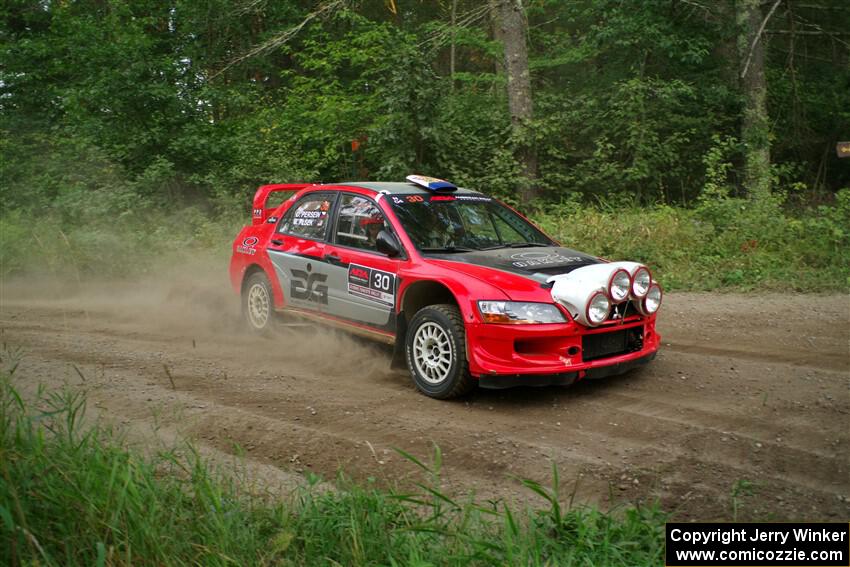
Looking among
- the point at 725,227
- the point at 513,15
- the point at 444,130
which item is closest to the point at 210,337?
the point at 725,227

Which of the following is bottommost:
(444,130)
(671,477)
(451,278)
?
(671,477)

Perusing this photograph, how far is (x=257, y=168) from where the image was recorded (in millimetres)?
17203

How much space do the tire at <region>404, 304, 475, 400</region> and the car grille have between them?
917 millimetres

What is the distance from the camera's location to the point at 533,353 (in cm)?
571

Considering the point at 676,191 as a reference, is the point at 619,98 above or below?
above

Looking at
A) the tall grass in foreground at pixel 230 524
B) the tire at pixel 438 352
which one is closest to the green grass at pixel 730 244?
the tire at pixel 438 352

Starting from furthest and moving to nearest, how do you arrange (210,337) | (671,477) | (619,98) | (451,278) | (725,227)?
(619,98), (725,227), (210,337), (451,278), (671,477)

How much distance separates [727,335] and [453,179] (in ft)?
28.8

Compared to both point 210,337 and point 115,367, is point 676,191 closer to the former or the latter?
point 210,337

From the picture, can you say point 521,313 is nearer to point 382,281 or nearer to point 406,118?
point 382,281

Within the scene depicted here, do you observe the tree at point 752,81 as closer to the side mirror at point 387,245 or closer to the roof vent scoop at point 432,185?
the roof vent scoop at point 432,185

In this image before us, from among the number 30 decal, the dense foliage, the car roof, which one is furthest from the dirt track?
the dense foliage

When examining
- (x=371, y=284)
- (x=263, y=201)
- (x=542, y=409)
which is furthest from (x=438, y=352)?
(x=263, y=201)

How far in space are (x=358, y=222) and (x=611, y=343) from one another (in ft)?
8.62
